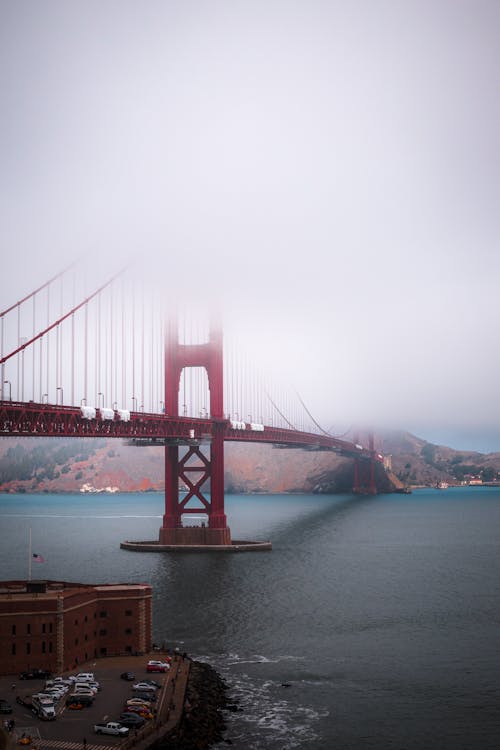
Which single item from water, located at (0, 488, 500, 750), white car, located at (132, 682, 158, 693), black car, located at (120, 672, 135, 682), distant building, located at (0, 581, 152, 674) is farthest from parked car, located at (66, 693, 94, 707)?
water, located at (0, 488, 500, 750)

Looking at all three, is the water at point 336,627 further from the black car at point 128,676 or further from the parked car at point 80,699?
the parked car at point 80,699

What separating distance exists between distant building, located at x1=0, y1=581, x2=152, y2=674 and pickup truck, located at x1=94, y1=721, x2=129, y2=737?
588 cm

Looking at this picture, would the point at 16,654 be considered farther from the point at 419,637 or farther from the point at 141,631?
the point at 419,637

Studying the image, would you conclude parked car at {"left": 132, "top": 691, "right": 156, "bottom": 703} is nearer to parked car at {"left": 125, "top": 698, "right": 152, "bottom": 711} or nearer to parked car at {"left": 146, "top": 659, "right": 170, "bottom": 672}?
parked car at {"left": 125, "top": 698, "right": 152, "bottom": 711}

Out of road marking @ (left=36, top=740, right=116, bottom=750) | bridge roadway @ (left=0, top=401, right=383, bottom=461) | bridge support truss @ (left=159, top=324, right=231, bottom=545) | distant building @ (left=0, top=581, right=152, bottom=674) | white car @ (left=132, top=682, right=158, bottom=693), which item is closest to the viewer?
road marking @ (left=36, top=740, right=116, bottom=750)

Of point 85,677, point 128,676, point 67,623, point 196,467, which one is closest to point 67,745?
point 85,677

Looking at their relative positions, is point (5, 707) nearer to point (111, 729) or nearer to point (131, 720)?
point (111, 729)

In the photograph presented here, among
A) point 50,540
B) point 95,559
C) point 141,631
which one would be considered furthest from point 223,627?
point 50,540

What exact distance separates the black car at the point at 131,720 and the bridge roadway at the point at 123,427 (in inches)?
796

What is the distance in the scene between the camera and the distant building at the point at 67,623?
3058 cm

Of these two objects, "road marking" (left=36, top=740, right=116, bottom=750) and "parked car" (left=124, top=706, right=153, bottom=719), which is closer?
"road marking" (left=36, top=740, right=116, bottom=750)

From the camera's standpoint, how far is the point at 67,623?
3141 cm

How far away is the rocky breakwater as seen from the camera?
2566 cm

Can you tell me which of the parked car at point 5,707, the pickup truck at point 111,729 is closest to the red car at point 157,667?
the parked car at point 5,707
